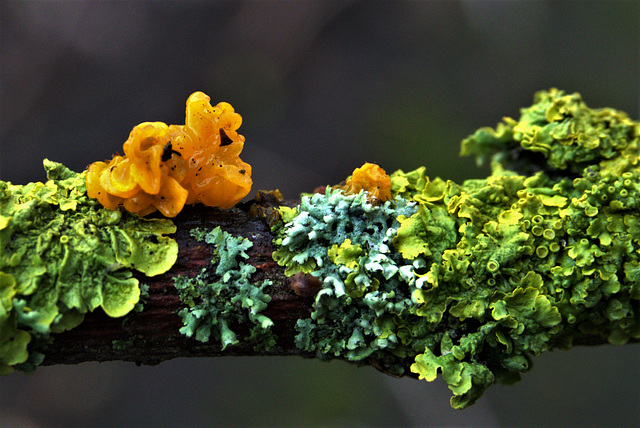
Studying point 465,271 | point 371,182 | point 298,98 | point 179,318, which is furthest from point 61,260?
point 298,98

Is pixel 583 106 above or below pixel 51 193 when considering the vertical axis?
above

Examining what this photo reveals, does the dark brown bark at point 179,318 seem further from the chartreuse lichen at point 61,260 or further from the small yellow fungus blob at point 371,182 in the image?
the small yellow fungus blob at point 371,182

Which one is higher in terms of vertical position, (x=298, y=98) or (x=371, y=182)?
(x=298, y=98)

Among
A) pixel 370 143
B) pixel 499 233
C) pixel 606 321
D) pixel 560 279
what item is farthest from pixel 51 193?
pixel 370 143

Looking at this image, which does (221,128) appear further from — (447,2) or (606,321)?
(447,2)

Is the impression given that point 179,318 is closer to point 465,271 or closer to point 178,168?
point 178,168

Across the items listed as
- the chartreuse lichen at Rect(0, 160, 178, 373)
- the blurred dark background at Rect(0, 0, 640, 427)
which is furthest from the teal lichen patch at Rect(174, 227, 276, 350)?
the blurred dark background at Rect(0, 0, 640, 427)

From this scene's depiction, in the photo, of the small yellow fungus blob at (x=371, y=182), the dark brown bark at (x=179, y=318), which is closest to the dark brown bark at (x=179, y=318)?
the dark brown bark at (x=179, y=318)

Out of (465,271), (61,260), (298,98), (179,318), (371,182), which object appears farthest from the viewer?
(298,98)
